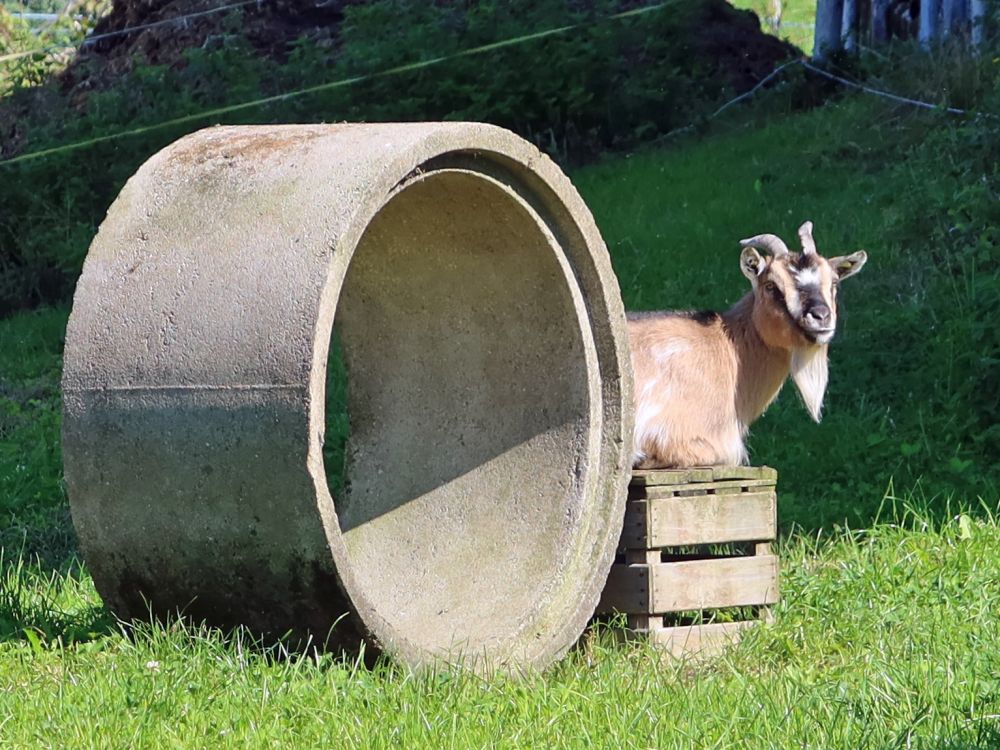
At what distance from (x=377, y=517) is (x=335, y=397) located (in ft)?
11.8

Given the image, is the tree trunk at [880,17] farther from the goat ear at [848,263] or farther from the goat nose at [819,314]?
the goat nose at [819,314]

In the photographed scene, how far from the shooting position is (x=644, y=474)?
6309mm

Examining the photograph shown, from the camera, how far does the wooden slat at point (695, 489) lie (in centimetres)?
630

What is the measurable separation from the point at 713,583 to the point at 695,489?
15.3 inches

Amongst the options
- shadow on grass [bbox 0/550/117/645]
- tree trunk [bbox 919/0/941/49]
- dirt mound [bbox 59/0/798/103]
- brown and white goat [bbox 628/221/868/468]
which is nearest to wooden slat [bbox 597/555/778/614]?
brown and white goat [bbox 628/221/868/468]

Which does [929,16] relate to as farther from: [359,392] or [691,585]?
[691,585]

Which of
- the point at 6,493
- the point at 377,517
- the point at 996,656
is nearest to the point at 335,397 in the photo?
the point at 6,493

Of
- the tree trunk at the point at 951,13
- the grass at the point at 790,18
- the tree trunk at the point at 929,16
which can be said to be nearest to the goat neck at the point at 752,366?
the tree trunk at the point at 951,13

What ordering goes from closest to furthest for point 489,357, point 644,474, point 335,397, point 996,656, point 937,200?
point 996,656 < point 644,474 < point 489,357 < point 335,397 < point 937,200

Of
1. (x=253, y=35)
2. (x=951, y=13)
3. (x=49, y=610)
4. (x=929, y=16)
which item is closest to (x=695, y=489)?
(x=49, y=610)

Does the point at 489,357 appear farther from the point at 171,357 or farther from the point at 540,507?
the point at 171,357

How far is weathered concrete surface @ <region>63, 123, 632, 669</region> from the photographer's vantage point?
16.6 feet

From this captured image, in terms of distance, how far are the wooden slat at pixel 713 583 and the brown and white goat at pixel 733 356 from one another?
3.01ft

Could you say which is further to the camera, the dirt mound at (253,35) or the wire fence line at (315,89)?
the dirt mound at (253,35)
